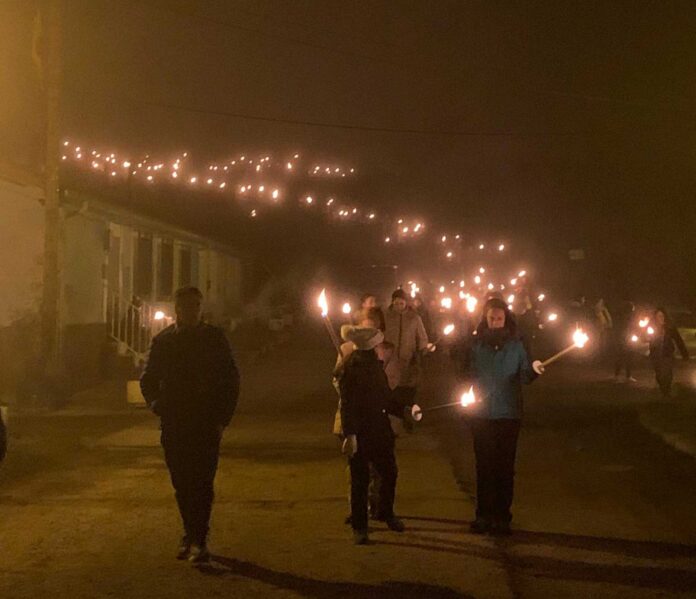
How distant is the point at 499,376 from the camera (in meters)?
8.09

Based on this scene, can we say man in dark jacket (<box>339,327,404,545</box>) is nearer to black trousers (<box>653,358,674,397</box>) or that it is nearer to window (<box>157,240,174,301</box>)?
black trousers (<box>653,358,674,397</box>)

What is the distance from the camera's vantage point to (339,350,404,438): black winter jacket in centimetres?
795

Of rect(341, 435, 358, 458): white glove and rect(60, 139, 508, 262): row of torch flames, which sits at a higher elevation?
rect(60, 139, 508, 262): row of torch flames

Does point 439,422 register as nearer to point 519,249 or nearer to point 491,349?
point 491,349

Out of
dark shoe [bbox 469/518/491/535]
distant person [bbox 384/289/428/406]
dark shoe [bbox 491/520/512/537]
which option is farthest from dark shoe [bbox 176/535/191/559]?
distant person [bbox 384/289/428/406]

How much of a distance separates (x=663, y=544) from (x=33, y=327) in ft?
49.7

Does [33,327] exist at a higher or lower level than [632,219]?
lower

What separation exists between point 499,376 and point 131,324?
709 inches

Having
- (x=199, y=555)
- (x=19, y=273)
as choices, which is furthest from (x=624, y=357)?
(x=199, y=555)

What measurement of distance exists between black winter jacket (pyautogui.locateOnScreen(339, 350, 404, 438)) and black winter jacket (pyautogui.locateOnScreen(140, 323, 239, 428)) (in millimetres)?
1057

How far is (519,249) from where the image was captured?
65438 mm

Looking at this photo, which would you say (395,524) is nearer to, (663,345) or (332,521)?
(332,521)

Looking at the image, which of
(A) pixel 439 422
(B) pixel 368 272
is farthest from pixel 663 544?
(B) pixel 368 272

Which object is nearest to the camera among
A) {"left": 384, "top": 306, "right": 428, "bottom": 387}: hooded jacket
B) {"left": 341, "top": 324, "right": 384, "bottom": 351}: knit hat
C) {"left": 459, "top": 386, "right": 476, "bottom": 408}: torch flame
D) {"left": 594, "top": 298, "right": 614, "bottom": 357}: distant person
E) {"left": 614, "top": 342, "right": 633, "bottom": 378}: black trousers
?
{"left": 341, "top": 324, "right": 384, "bottom": 351}: knit hat
